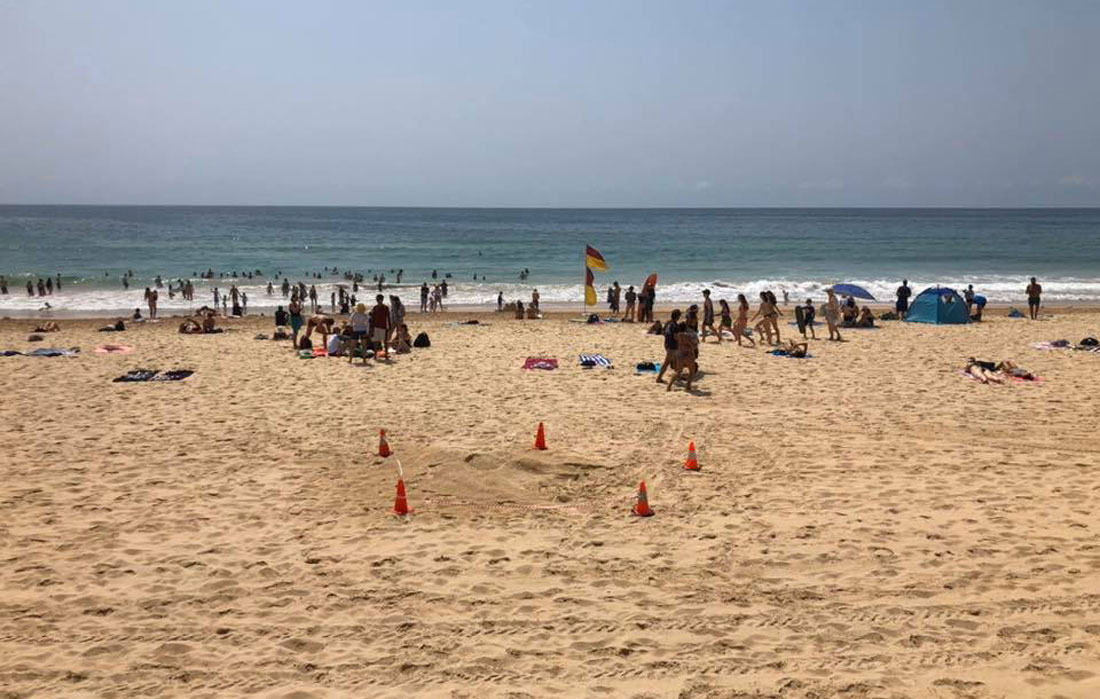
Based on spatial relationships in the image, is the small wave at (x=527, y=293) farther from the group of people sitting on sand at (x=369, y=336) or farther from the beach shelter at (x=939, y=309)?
the group of people sitting on sand at (x=369, y=336)

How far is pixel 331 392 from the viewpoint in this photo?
14.3 metres

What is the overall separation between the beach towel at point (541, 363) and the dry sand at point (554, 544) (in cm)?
221

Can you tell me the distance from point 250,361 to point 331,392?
4.30 metres

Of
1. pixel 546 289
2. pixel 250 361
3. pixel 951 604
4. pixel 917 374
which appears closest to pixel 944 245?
pixel 546 289

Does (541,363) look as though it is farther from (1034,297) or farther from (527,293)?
(527,293)

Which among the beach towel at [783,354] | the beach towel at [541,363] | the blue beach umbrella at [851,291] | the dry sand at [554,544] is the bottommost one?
the dry sand at [554,544]

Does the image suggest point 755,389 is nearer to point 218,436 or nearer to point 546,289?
point 218,436

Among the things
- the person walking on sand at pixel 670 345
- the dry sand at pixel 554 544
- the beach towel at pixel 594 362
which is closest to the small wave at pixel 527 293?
the beach towel at pixel 594 362

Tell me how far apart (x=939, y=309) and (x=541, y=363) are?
14.5m

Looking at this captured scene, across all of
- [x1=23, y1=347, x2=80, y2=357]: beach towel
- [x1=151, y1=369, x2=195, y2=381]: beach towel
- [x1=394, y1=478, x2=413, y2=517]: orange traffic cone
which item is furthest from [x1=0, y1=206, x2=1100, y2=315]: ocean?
[x1=394, y1=478, x2=413, y2=517]: orange traffic cone

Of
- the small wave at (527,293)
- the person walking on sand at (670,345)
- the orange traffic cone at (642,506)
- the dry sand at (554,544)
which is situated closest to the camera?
the dry sand at (554,544)

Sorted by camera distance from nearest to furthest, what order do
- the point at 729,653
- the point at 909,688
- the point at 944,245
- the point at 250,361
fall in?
the point at 909,688
the point at 729,653
the point at 250,361
the point at 944,245

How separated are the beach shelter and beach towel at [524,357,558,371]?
1381cm

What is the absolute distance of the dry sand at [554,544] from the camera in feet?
17.6
